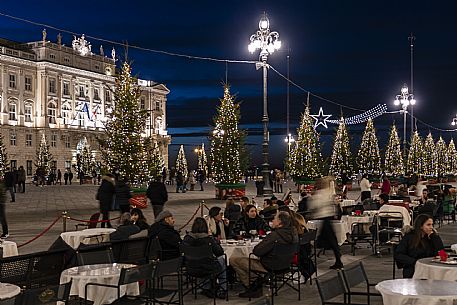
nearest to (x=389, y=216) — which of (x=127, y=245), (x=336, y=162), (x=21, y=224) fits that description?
(x=127, y=245)

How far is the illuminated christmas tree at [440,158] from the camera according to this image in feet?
200

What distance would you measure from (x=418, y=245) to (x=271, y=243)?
1989 millimetres

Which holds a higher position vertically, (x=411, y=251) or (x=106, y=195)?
(x=106, y=195)

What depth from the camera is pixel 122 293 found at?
7.61 meters

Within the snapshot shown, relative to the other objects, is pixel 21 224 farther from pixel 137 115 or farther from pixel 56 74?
pixel 56 74

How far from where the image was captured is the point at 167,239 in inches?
395

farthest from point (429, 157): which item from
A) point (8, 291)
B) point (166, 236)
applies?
point (8, 291)

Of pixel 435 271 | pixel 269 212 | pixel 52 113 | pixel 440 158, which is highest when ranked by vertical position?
pixel 52 113

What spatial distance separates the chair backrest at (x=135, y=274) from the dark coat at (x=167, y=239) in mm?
2858

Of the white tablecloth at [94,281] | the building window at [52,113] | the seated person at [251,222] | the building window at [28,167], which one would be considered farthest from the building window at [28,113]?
the white tablecloth at [94,281]

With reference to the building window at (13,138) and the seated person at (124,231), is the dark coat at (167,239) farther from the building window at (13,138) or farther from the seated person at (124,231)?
the building window at (13,138)

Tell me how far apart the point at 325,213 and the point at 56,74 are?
7027 cm

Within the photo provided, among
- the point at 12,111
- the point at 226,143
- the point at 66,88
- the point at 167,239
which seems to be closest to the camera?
the point at 167,239

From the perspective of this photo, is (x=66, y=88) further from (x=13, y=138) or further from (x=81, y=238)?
(x=81, y=238)
